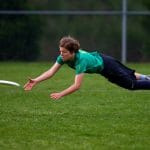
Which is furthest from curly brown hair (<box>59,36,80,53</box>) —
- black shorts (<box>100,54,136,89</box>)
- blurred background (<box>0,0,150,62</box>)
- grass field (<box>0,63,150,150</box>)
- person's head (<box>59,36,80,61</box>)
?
blurred background (<box>0,0,150,62</box>)

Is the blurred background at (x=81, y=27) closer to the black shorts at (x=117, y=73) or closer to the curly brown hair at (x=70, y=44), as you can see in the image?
the black shorts at (x=117, y=73)

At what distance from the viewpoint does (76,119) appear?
9125 millimetres

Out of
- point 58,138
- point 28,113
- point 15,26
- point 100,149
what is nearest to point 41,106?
point 28,113

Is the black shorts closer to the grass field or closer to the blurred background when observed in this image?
the grass field

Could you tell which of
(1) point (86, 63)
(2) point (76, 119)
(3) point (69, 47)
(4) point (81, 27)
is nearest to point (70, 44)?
(3) point (69, 47)

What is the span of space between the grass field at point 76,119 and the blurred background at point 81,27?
8015 mm

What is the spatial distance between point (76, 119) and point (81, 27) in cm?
1292

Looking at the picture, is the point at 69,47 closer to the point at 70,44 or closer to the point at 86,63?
the point at 70,44

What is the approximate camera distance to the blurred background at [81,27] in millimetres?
21594

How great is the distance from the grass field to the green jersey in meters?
0.71

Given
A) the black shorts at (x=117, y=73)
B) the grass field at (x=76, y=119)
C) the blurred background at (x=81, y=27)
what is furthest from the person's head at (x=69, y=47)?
the blurred background at (x=81, y=27)

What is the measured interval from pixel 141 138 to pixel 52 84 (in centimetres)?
685

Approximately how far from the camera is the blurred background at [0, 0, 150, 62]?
2159cm

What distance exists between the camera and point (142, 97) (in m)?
11.7
